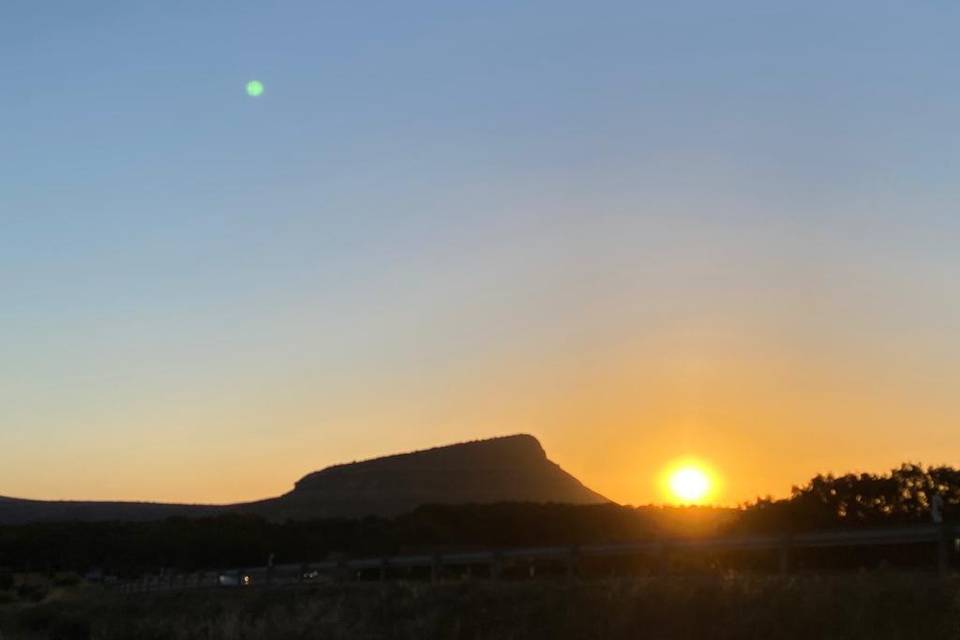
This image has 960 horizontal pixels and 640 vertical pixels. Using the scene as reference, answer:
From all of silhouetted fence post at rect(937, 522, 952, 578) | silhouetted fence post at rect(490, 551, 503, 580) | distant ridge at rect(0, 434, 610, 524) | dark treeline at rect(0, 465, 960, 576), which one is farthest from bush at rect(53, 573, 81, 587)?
distant ridge at rect(0, 434, 610, 524)

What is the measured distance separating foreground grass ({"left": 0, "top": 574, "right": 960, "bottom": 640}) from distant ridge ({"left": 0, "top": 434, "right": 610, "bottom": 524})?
9214 centimetres

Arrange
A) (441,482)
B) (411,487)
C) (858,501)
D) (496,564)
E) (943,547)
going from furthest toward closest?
(441,482) < (411,487) < (858,501) < (496,564) < (943,547)

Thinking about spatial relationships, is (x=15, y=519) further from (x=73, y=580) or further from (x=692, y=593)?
(x=692, y=593)

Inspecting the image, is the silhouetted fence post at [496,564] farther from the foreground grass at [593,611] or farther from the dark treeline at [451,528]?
the dark treeline at [451,528]

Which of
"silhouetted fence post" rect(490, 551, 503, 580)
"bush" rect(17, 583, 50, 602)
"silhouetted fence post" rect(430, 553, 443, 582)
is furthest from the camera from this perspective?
"bush" rect(17, 583, 50, 602)

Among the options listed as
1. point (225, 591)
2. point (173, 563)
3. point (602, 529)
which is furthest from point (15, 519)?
point (225, 591)

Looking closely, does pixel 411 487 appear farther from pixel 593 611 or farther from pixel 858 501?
pixel 593 611

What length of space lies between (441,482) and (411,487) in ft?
12.3

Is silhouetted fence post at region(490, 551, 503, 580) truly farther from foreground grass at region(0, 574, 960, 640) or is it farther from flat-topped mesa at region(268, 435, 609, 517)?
flat-topped mesa at region(268, 435, 609, 517)

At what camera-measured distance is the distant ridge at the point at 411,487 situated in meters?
125

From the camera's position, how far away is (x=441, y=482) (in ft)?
433

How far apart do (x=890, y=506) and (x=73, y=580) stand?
136 ft

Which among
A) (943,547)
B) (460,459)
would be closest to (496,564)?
(943,547)

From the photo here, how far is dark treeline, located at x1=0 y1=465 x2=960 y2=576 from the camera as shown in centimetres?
3353
